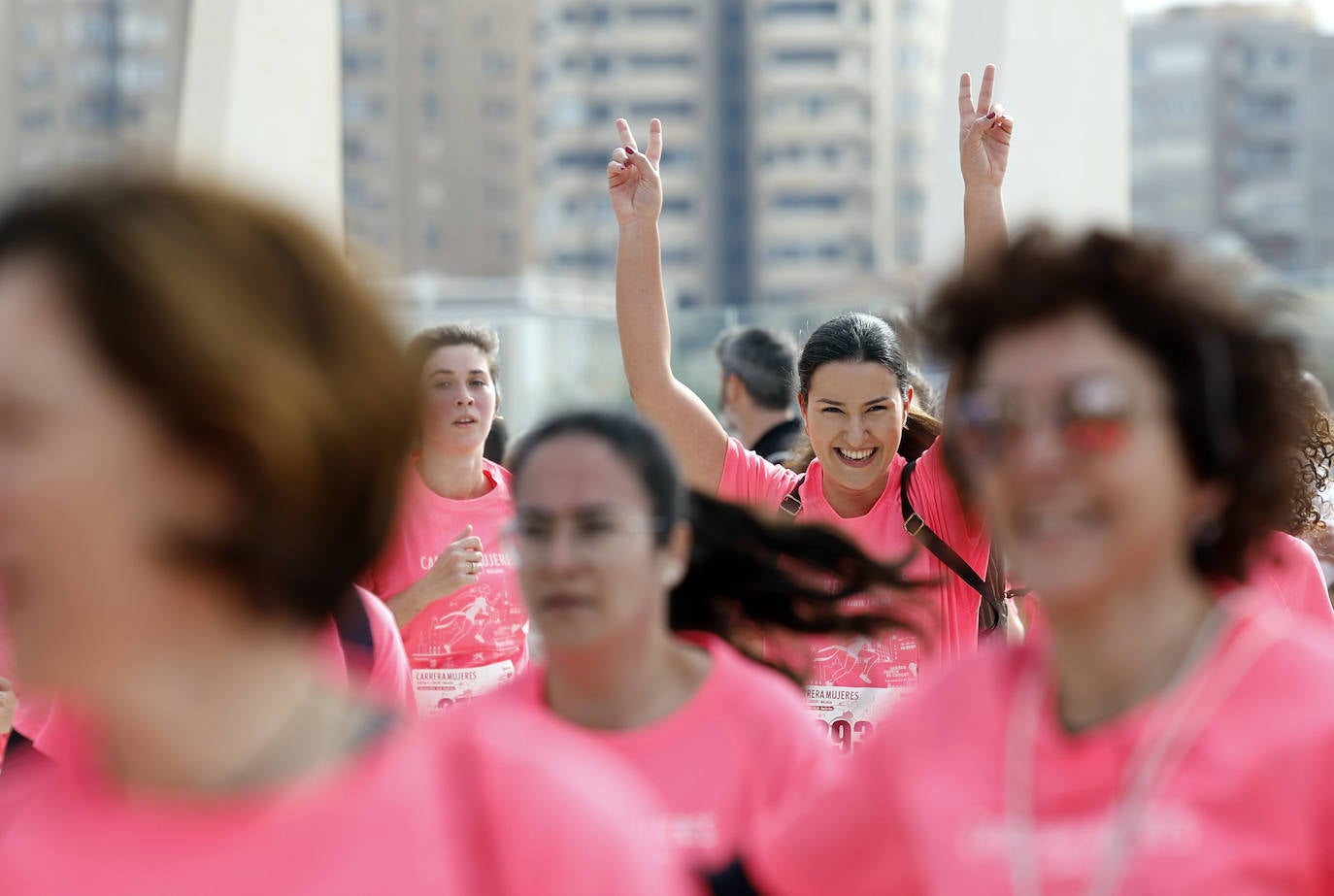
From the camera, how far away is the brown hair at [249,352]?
1.40 meters

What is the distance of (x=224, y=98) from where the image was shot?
10461mm

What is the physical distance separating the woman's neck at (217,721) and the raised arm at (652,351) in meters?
3.18

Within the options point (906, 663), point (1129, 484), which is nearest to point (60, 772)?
point (1129, 484)

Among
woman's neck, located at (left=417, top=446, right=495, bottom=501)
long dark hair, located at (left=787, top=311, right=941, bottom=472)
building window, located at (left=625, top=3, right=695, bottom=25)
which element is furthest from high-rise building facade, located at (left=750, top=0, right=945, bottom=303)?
long dark hair, located at (left=787, top=311, right=941, bottom=472)

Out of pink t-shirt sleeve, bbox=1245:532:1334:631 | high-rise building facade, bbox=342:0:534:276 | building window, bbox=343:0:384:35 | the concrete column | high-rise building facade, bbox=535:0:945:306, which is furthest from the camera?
building window, bbox=343:0:384:35

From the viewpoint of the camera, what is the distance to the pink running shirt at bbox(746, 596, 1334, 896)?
173 centimetres

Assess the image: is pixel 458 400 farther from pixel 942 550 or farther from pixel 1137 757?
pixel 1137 757

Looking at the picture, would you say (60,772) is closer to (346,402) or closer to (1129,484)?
(346,402)

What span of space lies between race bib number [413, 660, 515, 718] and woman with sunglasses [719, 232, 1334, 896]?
2.96m

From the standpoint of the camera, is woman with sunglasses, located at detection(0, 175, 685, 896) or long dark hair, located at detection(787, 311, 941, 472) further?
long dark hair, located at detection(787, 311, 941, 472)

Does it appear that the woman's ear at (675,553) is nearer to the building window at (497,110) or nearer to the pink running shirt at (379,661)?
the pink running shirt at (379,661)

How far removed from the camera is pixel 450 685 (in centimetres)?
494

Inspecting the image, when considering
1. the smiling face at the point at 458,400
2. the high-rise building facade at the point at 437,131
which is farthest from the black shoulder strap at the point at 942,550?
the high-rise building facade at the point at 437,131

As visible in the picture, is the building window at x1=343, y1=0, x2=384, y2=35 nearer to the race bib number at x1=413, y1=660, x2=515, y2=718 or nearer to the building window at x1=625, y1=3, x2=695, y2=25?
the building window at x1=625, y1=3, x2=695, y2=25
